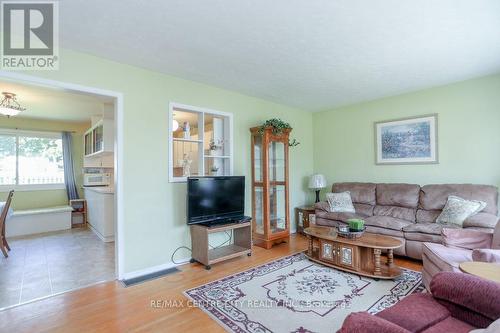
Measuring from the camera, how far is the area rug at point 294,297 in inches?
82.0

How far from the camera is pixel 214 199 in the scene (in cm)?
351

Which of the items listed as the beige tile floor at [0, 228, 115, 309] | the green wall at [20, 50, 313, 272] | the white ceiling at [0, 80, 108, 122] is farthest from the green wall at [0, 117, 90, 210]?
the green wall at [20, 50, 313, 272]

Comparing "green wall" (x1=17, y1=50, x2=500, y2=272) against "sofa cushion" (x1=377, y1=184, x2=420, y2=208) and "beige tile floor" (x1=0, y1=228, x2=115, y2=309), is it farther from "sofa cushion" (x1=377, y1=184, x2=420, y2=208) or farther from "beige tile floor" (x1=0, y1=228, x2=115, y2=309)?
"beige tile floor" (x1=0, y1=228, x2=115, y2=309)

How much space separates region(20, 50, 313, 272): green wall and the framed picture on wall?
3090 mm

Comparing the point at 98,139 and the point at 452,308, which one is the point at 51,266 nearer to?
the point at 98,139

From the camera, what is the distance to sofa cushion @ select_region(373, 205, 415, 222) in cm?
379

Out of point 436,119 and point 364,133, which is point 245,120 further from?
point 436,119

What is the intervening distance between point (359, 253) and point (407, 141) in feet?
7.80

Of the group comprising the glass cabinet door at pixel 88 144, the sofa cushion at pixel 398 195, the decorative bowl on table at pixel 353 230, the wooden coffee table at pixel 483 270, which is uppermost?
the glass cabinet door at pixel 88 144

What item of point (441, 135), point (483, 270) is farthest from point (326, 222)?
point (483, 270)

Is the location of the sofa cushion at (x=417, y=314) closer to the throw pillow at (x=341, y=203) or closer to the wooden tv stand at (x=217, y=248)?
the wooden tv stand at (x=217, y=248)

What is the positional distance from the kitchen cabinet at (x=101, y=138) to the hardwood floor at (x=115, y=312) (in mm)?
2674

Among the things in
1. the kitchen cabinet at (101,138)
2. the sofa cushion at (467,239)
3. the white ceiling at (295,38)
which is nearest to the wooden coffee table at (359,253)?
the sofa cushion at (467,239)

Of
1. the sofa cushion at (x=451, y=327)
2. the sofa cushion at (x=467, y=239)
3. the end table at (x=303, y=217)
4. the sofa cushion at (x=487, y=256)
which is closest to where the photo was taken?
the sofa cushion at (x=451, y=327)
